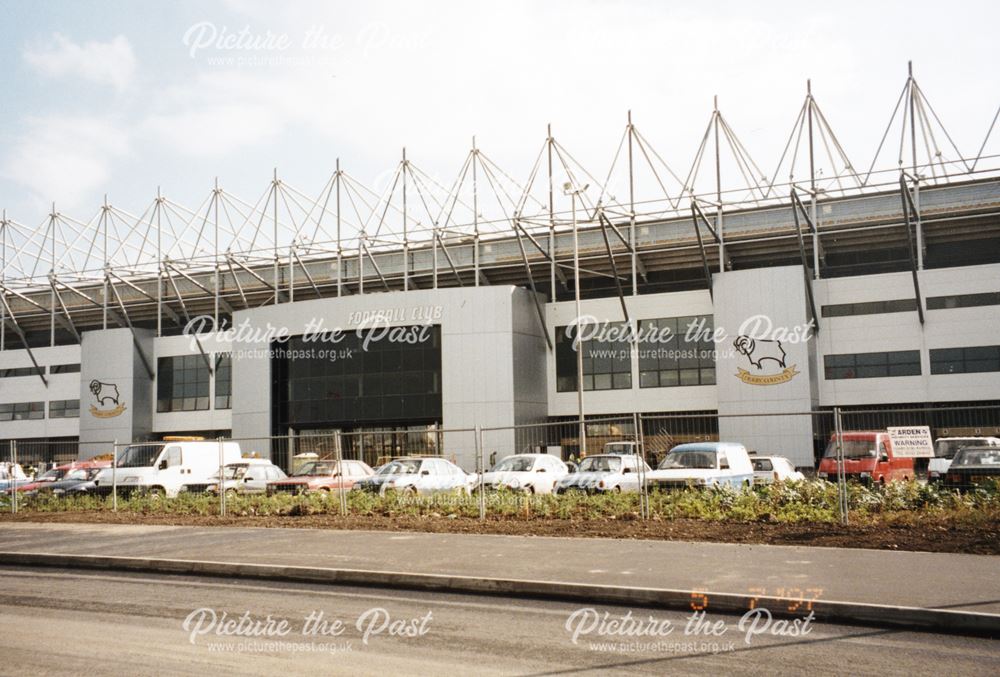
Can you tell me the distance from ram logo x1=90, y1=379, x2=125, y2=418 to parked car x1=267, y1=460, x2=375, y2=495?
36.6 metres

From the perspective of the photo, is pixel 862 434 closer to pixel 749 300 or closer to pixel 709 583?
pixel 709 583

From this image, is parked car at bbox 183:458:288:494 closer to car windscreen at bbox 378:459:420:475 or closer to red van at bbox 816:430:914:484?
car windscreen at bbox 378:459:420:475

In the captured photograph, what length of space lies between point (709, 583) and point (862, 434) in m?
16.3

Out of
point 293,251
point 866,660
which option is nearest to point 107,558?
point 866,660

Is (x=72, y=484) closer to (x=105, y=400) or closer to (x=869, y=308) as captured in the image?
(x=105, y=400)

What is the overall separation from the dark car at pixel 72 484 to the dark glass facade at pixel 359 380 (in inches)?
628

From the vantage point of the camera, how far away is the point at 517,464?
2459 cm

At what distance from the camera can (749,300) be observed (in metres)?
43.0

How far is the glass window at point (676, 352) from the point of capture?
4475 cm

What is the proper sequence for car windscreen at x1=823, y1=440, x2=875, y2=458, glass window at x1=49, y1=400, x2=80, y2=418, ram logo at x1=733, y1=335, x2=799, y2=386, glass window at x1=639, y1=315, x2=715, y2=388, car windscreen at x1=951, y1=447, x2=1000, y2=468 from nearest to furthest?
car windscreen at x1=951, y1=447, x2=1000, y2=468
car windscreen at x1=823, y1=440, x2=875, y2=458
ram logo at x1=733, y1=335, x2=799, y2=386
glass window at x1=639, y1=315, x2=715, y2=388
glass window at x1=49, y1=400, x2=80, y2=418

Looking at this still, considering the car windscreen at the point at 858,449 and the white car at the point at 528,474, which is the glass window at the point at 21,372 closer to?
the white car at the point at 528,474

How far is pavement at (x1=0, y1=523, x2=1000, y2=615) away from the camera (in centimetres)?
945

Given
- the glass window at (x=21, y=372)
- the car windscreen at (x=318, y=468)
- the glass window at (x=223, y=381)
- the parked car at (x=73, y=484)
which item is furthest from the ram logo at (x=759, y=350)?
the glass window at (x=21, y=372)

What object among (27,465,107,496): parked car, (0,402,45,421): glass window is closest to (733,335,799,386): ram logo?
(27,465,107,496): parked car
